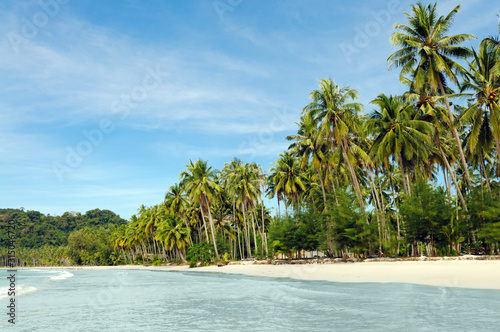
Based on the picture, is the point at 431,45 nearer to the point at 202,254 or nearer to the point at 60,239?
the point at 202,254

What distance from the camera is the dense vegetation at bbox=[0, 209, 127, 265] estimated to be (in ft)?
380

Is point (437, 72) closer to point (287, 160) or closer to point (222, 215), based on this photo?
point (287, 160)

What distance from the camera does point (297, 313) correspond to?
35.1ft

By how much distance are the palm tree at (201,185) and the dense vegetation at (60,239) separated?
61.7 metres

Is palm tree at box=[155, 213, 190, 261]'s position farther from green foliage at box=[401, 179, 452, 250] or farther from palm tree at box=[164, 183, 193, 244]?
green foliage at box=[401, 179, 452, 250]

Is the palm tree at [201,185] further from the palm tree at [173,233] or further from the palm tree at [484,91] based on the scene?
the palm tree at [484,91]

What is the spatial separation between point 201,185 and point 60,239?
147090 millimetres

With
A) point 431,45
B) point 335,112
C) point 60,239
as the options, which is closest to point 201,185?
point 335,112

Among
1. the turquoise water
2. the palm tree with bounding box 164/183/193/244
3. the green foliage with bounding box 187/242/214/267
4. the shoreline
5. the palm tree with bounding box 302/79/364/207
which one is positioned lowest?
the green foliage with bounding box 187/242/214/267

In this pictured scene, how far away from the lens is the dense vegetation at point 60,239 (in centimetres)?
11586

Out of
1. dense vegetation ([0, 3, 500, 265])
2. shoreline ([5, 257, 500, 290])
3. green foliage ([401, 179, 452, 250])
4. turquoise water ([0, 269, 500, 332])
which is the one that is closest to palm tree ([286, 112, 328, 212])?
dense vegetation ([0, 3, 500, 265])

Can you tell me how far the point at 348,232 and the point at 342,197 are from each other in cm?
→ 321

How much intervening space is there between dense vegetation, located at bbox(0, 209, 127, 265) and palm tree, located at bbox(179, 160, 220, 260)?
202 ft

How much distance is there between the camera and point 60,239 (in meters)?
166
